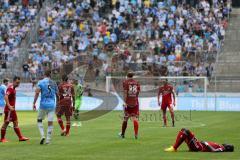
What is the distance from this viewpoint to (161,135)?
2830 centimetres

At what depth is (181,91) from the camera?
53000 millimetres

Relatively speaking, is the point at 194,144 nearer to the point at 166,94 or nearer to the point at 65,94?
the point at 65,94

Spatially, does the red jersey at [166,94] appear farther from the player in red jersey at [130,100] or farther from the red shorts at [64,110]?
the player in red jersey at [130,100]

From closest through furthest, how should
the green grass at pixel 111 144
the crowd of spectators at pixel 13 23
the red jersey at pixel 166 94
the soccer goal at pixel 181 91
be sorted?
the green grass at pixel 111 144 < the red jersey at pixel 166 94 < the soccer goal at pixel 181 91 < the crowd of spectators at pixel 13 23

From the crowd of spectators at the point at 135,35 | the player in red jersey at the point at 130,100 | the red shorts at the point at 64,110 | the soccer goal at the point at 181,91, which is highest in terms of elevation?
the crowd of spectators at the point at 135,35

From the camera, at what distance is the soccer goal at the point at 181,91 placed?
5250 centimetres

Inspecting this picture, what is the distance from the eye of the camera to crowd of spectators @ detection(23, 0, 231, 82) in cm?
5578

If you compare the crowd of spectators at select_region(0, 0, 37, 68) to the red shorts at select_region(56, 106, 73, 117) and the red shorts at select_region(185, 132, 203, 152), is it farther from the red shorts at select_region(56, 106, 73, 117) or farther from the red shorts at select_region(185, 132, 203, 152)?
the red shorts at select_region(185, 132, 203, 152)

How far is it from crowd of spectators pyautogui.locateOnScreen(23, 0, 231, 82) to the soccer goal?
4.90 feet

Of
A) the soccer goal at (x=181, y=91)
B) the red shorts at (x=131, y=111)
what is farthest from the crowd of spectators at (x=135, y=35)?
the red shorts at (x=131, y=111)

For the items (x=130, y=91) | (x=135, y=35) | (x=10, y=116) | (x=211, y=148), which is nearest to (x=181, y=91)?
(x=135, y=35)

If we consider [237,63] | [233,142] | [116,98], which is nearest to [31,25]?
[116,98]

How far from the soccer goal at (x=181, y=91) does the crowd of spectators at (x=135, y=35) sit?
58.8 inches

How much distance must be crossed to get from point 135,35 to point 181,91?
8.98m
